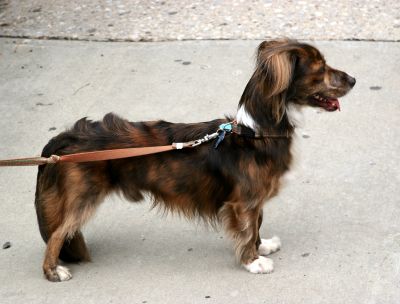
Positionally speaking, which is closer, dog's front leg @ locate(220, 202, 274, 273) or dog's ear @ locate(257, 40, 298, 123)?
dog's ear @ locate(257, 40, 298, 123)

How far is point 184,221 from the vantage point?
4910 mm

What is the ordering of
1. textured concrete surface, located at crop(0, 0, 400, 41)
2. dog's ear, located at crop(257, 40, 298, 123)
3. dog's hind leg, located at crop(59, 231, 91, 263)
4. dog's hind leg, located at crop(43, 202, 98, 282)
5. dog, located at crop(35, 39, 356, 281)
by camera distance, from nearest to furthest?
dog's ear, located at crop(257, 40, 298, 123), dog, located at crop(35, 39, 356, 281), dog's hind leg, located at crop(43, 202, 98, 282), dog's hind leg, located at crop(59, 231, 91, 263), textured concrete surface, located at crop(0, 0, 400, 41)

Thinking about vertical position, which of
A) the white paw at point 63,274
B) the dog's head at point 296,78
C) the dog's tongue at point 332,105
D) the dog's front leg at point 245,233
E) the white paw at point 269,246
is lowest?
the white paw at point 63,274

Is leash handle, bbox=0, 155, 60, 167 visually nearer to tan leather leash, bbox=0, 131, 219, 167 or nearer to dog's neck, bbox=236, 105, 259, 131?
tan leather leash, bbox=0, 131, 219, 167

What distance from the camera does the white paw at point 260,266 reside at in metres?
4.34

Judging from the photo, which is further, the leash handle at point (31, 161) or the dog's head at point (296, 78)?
the leash handle at point (31, 161)

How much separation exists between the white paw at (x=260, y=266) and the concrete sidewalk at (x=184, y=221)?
0.04 meters

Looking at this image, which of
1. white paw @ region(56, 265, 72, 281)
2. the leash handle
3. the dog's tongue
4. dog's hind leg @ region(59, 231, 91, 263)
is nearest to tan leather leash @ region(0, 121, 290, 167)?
the leash handle

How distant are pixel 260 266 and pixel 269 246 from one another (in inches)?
9.3

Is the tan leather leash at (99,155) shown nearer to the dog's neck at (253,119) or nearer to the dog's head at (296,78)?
the dog's neck at (253,119)

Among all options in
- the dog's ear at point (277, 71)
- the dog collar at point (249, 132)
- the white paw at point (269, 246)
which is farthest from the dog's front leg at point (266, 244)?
the dog's ear at point (277, 71)

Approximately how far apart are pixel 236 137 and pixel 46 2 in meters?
4.58

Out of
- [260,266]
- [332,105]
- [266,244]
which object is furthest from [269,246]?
[332,105]

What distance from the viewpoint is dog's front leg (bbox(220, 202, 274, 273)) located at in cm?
427
